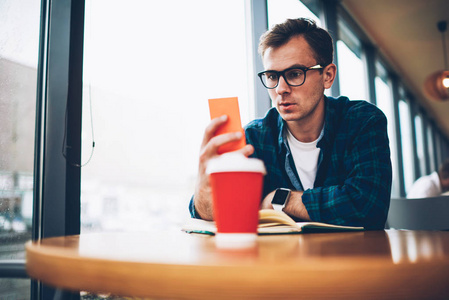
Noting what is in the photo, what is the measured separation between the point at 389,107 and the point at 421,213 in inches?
220

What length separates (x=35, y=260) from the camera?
49 centimetres

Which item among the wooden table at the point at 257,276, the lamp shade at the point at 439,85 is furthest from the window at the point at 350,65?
the wooden table at the point at 257,276

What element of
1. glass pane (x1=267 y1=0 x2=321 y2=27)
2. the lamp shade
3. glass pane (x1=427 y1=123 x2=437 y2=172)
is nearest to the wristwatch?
glass pane (x1=267 y1=0 x2=321 y2=27)

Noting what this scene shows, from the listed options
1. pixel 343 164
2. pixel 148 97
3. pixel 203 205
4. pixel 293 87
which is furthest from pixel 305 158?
pixel 148 97

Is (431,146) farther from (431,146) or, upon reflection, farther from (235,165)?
(235,165)

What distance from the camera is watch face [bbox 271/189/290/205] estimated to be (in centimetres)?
117

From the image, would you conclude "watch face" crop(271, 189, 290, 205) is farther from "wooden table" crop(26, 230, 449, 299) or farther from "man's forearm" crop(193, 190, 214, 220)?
"wooden table" crop(26, 230, 449, 299)

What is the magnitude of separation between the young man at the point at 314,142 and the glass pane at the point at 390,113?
454 centimetres

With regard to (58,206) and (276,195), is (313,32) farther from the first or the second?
(58,206)

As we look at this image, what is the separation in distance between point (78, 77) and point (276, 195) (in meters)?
0.98

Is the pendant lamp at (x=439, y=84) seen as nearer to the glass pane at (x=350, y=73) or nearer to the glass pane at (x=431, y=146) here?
the glass pane at (x=350, y=73)

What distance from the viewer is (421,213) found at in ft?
5.35

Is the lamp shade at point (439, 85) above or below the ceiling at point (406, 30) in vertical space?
below

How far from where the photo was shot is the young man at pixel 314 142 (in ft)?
3.79
